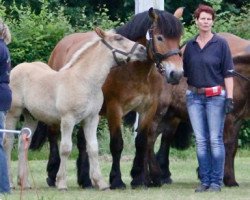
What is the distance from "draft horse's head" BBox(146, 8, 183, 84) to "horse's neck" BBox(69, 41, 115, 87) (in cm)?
53

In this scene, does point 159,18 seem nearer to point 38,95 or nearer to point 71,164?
point 38,95

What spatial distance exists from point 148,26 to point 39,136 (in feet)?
9.18

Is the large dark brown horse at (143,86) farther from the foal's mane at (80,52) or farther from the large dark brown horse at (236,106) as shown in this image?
the large dark brown horse at (236,106)

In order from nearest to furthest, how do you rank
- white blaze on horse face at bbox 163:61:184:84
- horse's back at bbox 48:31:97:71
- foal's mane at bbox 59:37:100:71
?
white blaze on horse face at bbox 163:61:184:84, foal's mane at bbox 59:37:100:71, horse's back at bbox 48:31:97:71

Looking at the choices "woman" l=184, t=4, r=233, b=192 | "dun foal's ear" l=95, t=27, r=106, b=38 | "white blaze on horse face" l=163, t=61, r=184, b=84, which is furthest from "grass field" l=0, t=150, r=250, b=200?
"dun foal's ear" l=95, t=27, r=106, b=38

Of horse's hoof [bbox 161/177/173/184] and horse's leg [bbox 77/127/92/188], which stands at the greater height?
horse's leg [bbox 77/127/92/188]

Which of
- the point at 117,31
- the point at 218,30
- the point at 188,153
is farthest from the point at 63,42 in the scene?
the point at 218,30

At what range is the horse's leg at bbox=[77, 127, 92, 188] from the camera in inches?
537

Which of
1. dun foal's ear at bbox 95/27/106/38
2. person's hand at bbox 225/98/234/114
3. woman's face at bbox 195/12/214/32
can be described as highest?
woman's face at bbox 195/12/214/32

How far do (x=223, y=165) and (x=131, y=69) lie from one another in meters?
1.72

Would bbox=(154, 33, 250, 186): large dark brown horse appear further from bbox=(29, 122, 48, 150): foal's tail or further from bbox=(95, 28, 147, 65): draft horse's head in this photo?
bbox=(29, 122, 48, 150): foal's tail

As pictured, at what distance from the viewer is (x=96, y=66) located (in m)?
12.8

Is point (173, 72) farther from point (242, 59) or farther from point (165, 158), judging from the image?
point (165, 158)

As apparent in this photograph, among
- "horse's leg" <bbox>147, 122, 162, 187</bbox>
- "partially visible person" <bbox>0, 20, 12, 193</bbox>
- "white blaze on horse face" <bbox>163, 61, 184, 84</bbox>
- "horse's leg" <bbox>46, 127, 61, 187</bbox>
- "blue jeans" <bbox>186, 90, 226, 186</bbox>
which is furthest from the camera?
"horse's leg" <bbox>46, 127, 61, 187</bbox>
